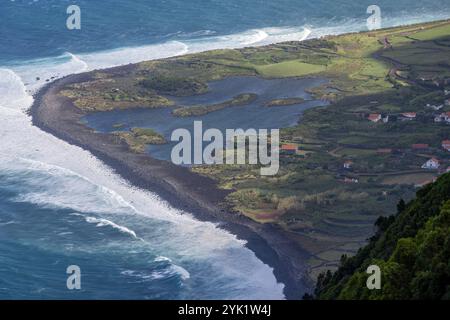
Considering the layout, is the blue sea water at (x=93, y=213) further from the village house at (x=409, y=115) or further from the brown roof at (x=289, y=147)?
the village house at (x=409, y=115)

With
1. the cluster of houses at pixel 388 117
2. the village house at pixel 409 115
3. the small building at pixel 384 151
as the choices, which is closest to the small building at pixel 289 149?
the small building at pixel 384 151

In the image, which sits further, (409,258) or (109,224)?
(109,224)

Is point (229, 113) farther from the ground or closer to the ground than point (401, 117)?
farther from the ground

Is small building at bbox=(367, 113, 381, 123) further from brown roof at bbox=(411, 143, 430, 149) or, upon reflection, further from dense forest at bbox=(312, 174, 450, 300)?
dense forest at bbox=(312, 174, 450, 300)

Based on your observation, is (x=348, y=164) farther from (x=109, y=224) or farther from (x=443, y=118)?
(x=109, y=224)

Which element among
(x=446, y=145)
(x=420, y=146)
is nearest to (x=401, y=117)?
(x=420, y=146)
